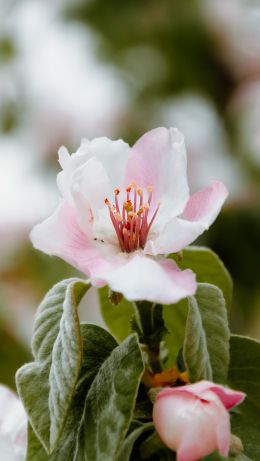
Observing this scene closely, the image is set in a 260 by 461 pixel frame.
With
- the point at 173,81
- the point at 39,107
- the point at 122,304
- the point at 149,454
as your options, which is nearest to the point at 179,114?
the point at 173,81

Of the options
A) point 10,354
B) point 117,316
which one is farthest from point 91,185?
point 10,354

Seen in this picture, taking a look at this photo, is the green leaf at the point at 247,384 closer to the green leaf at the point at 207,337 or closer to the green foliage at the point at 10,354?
the green leaf at the point at 207,337

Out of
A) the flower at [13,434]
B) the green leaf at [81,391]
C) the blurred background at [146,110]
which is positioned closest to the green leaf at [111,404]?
the green leaf at [81,391]

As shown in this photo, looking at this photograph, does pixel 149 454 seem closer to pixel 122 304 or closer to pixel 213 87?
pixel 122 304

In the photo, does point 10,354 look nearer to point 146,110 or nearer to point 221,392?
point 146,110

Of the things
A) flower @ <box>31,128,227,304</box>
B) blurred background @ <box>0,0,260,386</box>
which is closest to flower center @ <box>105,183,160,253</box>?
flower @ <box>31,128,227,304</box>

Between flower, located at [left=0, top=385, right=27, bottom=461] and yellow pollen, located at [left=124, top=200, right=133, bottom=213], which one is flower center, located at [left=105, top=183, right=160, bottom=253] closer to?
yellow pollen, located at [left=124, top=200, right=133, bottom=213]

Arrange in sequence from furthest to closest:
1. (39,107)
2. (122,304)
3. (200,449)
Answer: (39,107) → (122,304) → (200,449)

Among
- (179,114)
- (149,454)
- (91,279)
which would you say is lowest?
(149,454)
